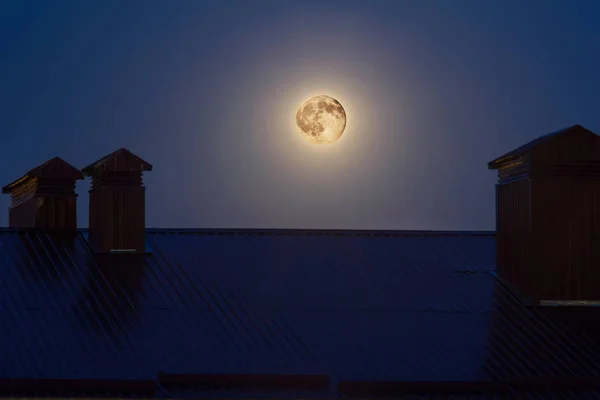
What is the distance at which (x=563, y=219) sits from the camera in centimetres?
1432

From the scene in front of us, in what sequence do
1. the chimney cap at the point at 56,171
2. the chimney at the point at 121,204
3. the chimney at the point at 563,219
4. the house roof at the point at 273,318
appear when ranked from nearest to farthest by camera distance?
the house roof at the point at 273,318 → the chimney at the point at 563,219 → the chimney at the point at 121,204 → the chimney cap at the point at 56,171

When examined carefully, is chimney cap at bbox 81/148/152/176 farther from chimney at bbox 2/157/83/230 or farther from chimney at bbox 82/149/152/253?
chimney at bbox 2/157/83/230

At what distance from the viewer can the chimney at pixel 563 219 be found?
1427cm

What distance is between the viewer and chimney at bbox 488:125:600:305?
14266 millimetres

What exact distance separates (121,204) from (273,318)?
4.00 m

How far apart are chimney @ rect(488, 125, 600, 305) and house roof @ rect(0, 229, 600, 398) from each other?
661 mm

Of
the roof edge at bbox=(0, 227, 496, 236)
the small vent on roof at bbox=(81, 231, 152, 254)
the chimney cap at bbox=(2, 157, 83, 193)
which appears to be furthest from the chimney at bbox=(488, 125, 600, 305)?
the chimney cap at bbox=(2, 157, 83, 193)

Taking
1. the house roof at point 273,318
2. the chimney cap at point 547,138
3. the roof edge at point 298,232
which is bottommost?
the house roof at point 273,318

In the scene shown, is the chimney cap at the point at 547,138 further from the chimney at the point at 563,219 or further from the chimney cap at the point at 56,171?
the chimney cap at the point at 56,171

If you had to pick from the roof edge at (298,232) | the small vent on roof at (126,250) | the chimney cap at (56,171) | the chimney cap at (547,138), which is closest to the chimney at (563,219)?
the chimney cap at (547,138)

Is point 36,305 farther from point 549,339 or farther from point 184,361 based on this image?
point 549,339

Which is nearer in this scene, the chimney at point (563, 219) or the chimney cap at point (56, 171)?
the chimney at point (563, 219)

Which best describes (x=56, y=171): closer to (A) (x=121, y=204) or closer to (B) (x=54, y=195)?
(B) (x=54, y=195)

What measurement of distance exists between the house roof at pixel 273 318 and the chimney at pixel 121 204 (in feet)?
1.13
